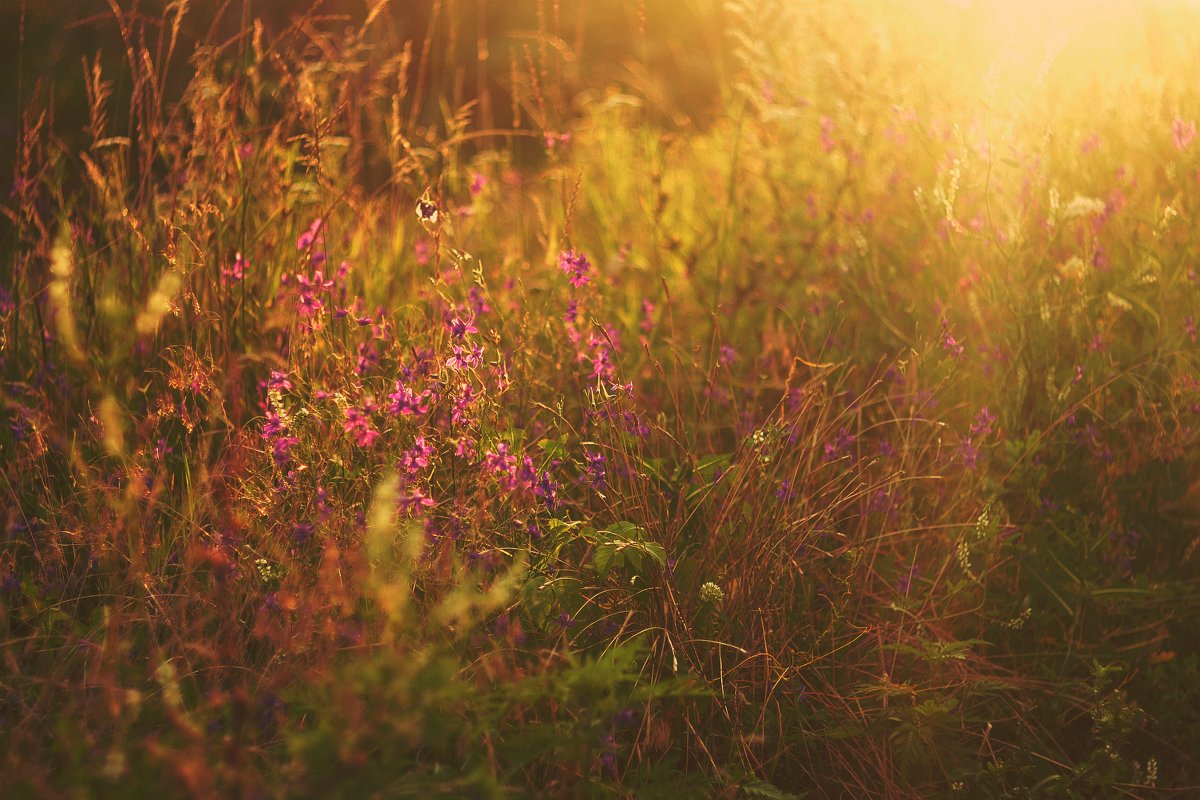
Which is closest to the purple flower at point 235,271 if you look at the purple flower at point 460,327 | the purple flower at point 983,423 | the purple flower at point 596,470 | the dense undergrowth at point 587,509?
the dense undergrowth at point 587,509

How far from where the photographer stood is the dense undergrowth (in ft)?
5.11

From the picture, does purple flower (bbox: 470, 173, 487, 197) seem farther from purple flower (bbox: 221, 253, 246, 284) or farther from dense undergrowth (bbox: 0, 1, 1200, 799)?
purple flower (bbox: 221, 253, 246, 284)

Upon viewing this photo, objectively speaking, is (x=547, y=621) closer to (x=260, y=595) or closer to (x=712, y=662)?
(x=712, y=662)

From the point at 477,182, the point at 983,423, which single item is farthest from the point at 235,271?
the point at 983,423

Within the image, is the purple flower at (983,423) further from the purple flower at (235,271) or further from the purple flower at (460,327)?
the purple flower at (235,271)

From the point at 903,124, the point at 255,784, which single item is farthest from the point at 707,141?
the point at 255,784

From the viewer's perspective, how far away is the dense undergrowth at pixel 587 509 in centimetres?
156

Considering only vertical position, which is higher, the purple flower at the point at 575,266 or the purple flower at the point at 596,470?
the purple flower at the point at 575,266

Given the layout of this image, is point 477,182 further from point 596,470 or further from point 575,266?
point 596,470

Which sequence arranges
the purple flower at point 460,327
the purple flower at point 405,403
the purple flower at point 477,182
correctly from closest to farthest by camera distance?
the purple flower at point 405,403
the purple flower at point 460,327
the purple flower at point 477,182

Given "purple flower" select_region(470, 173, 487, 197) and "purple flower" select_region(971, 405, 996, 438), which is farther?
"purple flower" select_region(470, 173, 487, 197)

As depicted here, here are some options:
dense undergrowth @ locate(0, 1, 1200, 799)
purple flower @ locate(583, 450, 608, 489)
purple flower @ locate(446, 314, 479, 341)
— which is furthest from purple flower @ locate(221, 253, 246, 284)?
purple flower @ locate(583, 450, 608, 489)

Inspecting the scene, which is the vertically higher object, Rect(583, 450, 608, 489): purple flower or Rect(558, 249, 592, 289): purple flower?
Rect(558, 249, 592, 289): purple flower

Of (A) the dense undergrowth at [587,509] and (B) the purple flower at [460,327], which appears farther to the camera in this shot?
(B) the purple flower at [460,327]
